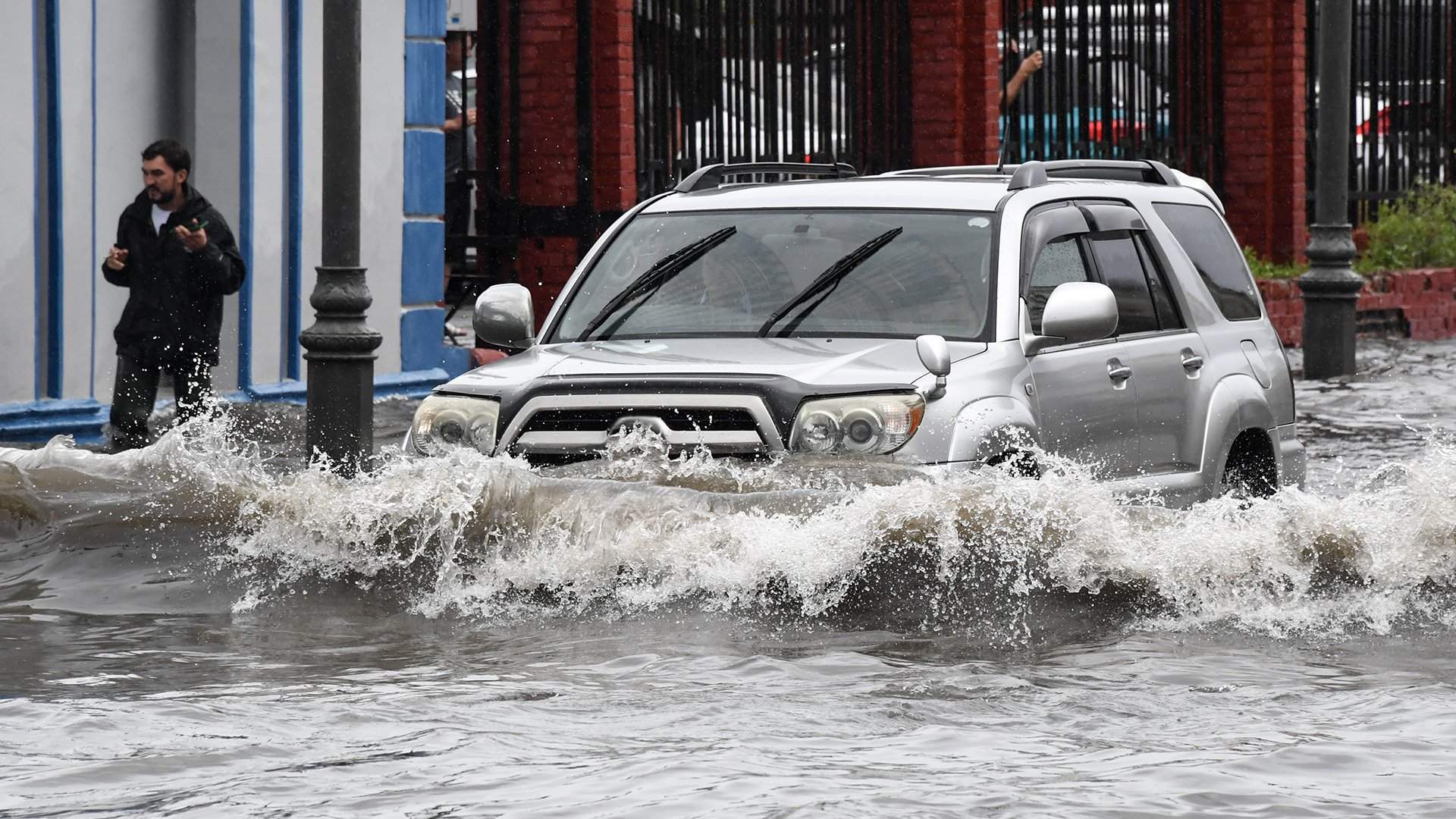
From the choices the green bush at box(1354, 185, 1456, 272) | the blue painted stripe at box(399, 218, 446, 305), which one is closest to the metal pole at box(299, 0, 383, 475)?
the blue painted stripe at box(399, 218, 446, 305)

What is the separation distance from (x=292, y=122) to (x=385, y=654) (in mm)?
8313

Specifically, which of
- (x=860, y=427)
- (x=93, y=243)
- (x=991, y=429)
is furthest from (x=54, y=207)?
(x=991, y=429)

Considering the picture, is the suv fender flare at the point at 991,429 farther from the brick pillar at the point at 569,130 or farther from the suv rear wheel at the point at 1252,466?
the brick pillar at the point at 569,130

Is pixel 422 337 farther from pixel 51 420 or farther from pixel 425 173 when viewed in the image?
pixel 51 420

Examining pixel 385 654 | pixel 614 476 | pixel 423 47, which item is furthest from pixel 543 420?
pixel 423 47

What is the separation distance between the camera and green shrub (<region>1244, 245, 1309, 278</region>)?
67.6 feet

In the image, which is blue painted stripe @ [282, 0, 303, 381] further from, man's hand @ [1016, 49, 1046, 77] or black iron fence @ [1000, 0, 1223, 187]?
black iron fence @ [1000, 0, 1223, 187]

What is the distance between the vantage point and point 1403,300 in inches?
830

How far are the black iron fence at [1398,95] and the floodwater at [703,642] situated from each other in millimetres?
16575

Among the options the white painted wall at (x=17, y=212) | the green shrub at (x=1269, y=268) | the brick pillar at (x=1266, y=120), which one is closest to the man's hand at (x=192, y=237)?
the white painted wall at (x=17, y=212)

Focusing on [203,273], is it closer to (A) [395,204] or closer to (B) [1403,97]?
(A) [395,204]

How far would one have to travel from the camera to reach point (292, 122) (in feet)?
46.9

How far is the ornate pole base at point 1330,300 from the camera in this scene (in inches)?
613

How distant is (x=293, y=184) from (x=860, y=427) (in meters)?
8.16
